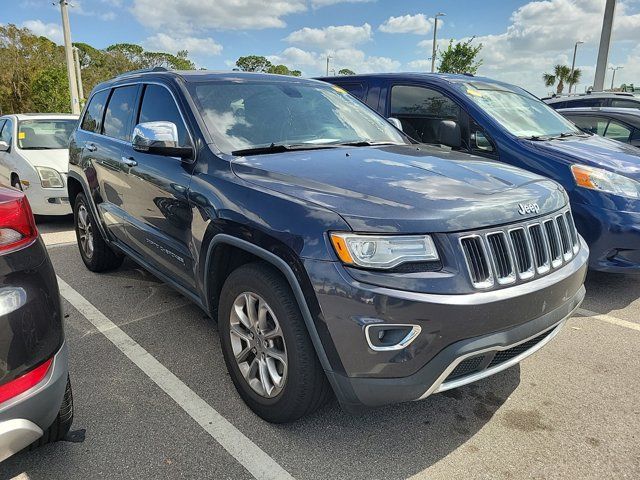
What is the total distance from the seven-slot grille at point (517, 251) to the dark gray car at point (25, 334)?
5.44 ft

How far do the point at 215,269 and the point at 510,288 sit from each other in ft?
4.99

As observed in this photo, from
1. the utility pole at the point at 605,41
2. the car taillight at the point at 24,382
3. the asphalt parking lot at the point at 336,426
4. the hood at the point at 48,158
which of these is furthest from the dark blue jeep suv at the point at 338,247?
the utility pole at the point at 605,41

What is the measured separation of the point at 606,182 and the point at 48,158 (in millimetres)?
6915

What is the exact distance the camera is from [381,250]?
80.3 inches

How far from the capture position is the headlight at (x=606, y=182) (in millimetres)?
4043

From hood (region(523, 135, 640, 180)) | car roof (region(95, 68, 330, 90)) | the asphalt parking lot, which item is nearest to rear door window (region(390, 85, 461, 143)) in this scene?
hood (region(523, 135, 640, 180))

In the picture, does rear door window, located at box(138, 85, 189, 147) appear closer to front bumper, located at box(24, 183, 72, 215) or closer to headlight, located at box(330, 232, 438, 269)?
headlight, located at box(330, 232, 438, 269)

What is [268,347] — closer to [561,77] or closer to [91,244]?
[91,244]

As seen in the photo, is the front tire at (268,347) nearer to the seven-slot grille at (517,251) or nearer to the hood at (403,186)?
the hood at (403,186)

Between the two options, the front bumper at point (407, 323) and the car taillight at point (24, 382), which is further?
the front bumper at point (407, 323)

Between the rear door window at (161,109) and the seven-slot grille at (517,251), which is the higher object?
the rear door window at (161,109)

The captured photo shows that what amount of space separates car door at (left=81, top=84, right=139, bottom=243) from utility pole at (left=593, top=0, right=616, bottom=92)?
15516mm

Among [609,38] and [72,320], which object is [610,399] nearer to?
[72,320]

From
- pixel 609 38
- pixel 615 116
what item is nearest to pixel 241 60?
pixel 609 38
